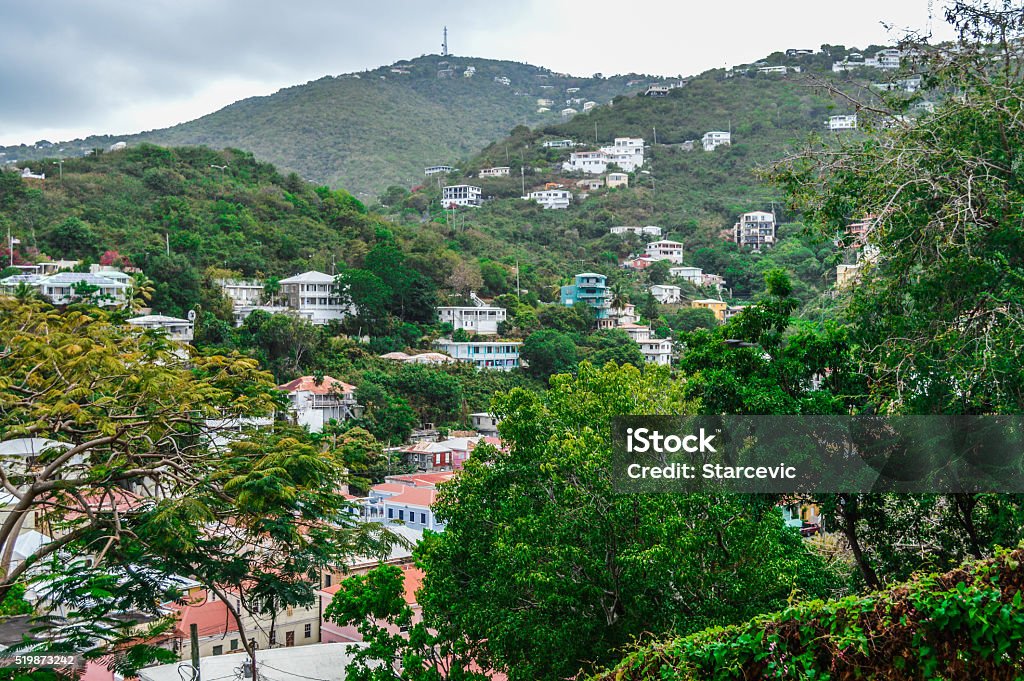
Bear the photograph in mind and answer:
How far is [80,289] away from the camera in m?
24.2

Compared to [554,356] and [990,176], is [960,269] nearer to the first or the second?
[990,176]

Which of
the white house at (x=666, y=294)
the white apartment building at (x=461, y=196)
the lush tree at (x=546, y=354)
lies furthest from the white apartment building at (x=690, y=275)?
the white apartment building at (x=461, y=196)

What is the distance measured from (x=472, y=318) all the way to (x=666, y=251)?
65.1 feet

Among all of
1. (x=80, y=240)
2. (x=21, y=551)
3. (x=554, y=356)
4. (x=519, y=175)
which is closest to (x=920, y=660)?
(x=21, y=551)

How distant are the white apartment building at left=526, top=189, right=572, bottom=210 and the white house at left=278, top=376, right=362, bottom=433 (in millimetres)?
33700

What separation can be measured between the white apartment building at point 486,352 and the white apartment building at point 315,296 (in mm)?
3623

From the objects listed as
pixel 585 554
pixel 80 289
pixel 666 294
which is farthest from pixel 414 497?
pixel 666 294

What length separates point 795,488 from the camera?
18.1 ft

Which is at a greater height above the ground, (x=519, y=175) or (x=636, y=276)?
(x=519, y=175)

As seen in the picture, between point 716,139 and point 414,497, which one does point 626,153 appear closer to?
point 716,139

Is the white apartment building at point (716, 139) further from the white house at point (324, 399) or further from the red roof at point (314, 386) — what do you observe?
the white house at point (324, 399)

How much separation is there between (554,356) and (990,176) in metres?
26.3

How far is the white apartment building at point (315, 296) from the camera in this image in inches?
1226

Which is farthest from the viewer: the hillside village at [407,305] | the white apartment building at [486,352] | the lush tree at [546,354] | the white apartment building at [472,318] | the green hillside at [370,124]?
the green hillside at [370,124]
